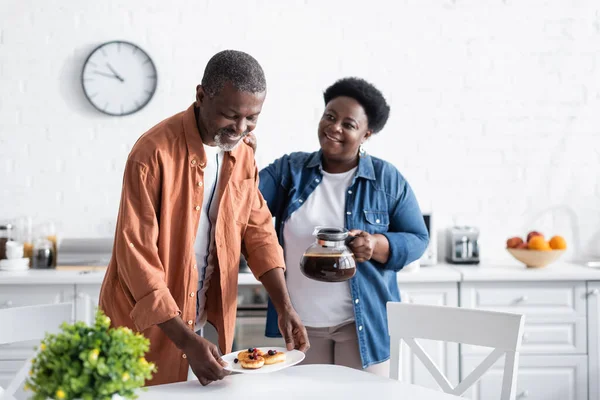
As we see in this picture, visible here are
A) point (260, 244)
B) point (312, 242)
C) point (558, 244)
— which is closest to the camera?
point (260, 244)

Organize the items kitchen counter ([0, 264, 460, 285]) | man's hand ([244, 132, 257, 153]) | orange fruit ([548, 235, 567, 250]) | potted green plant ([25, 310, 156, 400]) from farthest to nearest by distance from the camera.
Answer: orange fruit ([548, 235, 567, 250]), kitchen counter ([0, 264, 460, 285]), man's hand ([244, 132, 257, 153]), potted green plant ([25, 310, 156, 400])

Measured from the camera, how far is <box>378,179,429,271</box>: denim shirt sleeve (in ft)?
7.13

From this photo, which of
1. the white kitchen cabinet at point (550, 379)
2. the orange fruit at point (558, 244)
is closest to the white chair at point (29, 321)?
the white kitchen cabinet at point (550, 379)

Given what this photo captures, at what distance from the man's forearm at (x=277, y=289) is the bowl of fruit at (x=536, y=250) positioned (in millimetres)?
1697

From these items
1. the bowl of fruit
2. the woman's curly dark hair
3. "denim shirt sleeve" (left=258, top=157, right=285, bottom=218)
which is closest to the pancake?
"denim shirt sleeve" (left=258, top=157, right=285, bottom=218)

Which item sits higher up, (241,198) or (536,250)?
(241,198)

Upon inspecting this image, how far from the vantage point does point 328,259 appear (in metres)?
1.86

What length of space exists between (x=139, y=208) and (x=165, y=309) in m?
0.26

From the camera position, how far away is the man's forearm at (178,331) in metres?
1.47

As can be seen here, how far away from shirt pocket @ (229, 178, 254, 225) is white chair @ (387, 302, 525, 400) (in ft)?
1.64

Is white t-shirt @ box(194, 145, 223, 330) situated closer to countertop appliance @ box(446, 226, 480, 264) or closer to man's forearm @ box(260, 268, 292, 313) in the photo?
man's forearm @ box(260, 268, 292, 313)

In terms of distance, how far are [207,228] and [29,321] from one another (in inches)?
22.3

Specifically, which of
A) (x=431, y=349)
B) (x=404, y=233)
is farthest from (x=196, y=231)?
(x=431, y=349)

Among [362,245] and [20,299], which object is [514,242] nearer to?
[362,245]
